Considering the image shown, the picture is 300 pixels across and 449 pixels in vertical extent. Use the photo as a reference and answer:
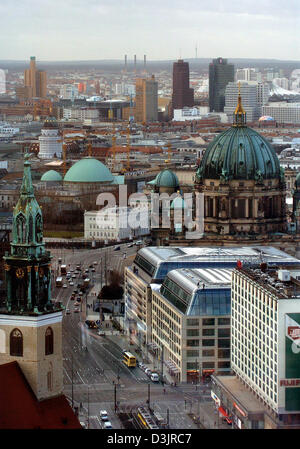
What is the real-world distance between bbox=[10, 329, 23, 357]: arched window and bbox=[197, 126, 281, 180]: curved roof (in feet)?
142

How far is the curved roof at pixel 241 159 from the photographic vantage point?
68.8 meters

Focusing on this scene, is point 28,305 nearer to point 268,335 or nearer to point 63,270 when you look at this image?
point 268,335

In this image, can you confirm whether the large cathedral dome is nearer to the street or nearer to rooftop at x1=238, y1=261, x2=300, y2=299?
the street

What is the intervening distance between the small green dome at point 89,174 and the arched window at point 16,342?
88.8 metres

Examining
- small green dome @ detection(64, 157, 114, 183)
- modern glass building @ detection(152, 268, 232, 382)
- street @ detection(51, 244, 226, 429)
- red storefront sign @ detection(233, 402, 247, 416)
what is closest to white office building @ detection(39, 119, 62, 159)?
small green dome @ detection(64, 157, 114, 183)

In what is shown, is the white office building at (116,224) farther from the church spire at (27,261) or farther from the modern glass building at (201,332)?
the church spire at (27,261)

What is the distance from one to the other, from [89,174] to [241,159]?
47369 millimetres

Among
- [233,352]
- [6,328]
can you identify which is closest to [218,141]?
[233,352]

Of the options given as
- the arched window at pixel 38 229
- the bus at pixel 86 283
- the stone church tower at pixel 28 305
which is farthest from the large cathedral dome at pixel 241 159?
the stone church tower at pixel 28 305

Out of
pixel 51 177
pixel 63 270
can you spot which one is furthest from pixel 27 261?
pixel 51 177

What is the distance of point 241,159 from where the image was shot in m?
68.8

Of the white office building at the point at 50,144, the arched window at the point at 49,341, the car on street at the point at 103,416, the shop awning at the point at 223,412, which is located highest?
the arched window at the point at 49,341

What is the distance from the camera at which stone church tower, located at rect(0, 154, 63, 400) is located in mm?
25797
